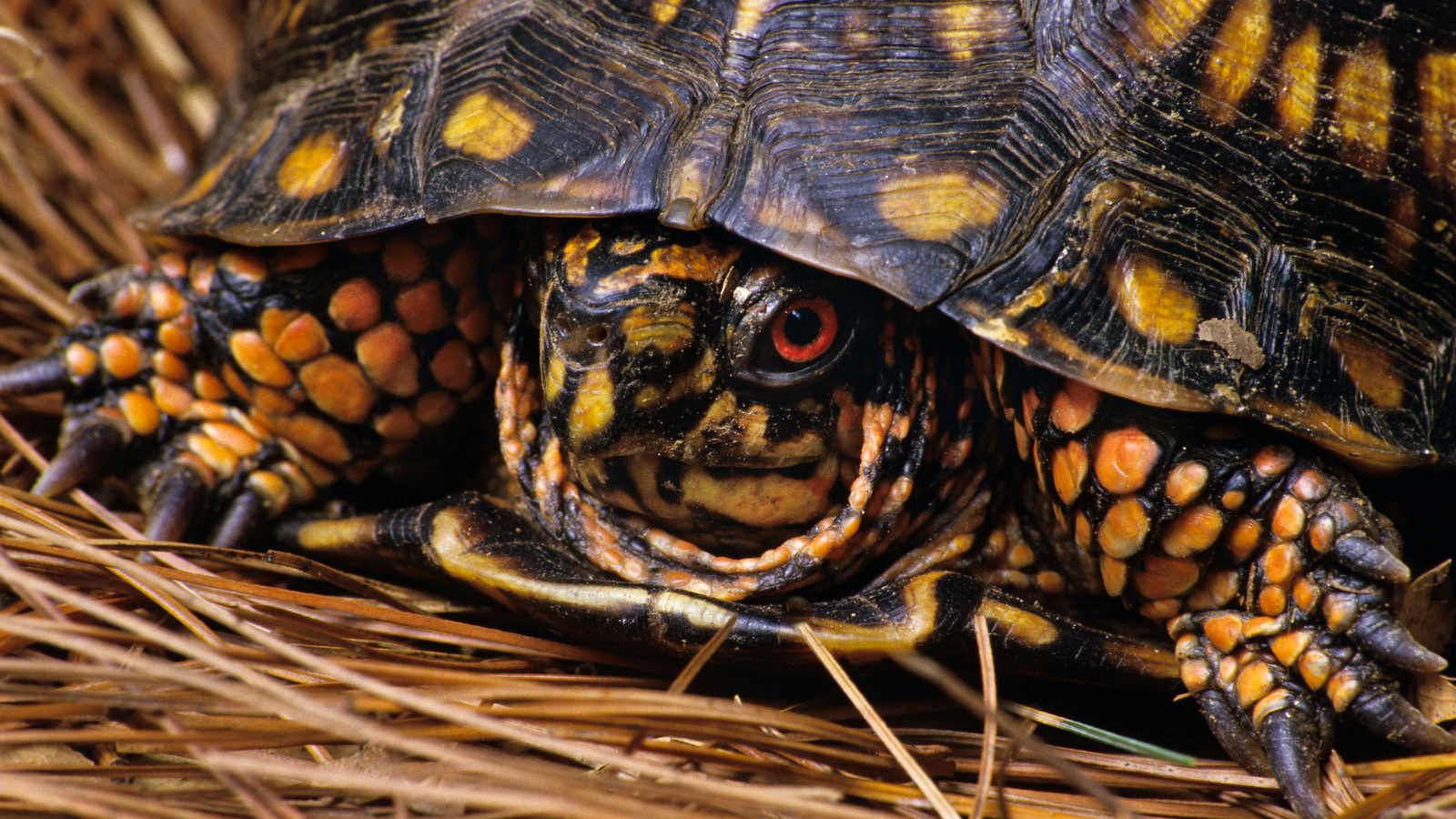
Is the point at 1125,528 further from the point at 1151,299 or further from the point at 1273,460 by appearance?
the point at 1151,299

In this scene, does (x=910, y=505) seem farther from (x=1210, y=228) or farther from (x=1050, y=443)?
(x=1210, y=228)

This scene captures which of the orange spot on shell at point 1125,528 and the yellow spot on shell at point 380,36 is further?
the yellow spot on shell at point 380,36

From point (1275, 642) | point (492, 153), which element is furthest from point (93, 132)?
point (1275, 642)

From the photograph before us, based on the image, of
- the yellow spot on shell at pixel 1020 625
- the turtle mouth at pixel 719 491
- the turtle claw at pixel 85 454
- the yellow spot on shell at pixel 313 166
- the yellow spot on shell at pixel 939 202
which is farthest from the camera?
the turtle claw at pixel 85 454

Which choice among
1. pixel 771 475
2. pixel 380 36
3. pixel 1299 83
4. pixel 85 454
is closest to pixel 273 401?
pixel 85 454

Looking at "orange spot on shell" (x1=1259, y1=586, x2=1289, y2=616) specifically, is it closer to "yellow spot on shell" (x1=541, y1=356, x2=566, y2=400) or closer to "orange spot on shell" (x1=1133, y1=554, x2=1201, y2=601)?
"orange spot on shell" (x1=1133, y1=554, x2=1201, y2=601)

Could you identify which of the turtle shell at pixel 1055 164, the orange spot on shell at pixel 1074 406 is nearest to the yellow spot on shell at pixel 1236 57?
the turtle shell at pixel 1055 164

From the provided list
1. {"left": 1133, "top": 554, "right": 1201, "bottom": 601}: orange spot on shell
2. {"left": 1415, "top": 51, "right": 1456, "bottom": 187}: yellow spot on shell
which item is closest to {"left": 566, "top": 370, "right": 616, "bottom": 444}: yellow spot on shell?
{"left": 1133, "top": 554, "right": 1201, "bottom": 601}: orange spot on shell

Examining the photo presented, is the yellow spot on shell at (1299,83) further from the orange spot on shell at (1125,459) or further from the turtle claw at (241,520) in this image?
the turtle claw at (241,520)
